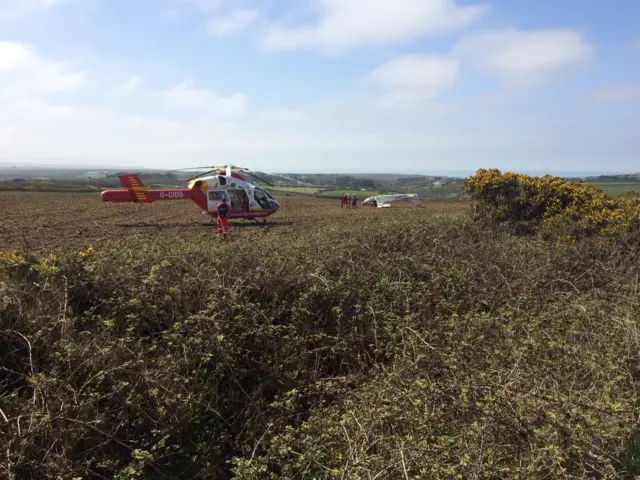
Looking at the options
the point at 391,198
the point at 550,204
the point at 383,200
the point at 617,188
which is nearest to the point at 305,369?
the point at 550,204

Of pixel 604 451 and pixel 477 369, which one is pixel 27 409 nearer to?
pixel 477 369

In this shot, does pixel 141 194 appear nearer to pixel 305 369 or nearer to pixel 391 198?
pixel 305 369

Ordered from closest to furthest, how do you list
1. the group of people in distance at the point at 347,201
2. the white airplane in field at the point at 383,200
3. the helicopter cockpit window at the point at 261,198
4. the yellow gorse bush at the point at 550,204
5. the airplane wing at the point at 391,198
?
the yellow gorse bush at the point at 550,204
the helicopter cockpit window at the point at 261,198
the group of people in distance at the point at 347,201
the white airplane in field at the point at 383,200
the airplane wing at the point at 391,198

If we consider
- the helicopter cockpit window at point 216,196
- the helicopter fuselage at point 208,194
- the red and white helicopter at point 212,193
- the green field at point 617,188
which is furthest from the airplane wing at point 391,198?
the helicopter cockpit window at point 216,196

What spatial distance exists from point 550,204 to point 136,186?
1871 cm

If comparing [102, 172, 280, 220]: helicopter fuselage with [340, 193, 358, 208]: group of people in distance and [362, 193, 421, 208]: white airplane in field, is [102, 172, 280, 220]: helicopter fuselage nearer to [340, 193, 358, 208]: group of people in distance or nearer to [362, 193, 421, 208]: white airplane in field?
[340, 193, 358, 208]: group of people in distance

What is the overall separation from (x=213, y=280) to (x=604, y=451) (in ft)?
16.6

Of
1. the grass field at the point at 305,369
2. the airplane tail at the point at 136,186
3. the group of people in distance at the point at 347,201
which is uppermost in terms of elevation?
the airplane tail at the point at 136,186

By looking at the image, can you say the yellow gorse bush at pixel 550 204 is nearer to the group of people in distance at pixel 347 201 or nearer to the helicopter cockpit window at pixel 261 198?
the helicopter cockpit window at pixel 261 198

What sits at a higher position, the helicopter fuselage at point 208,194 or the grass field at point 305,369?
the helicopter fuselage at point 208,194

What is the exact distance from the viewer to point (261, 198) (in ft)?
63.6

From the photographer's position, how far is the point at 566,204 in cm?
1197

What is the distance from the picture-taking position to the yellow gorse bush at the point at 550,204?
33.5 feet

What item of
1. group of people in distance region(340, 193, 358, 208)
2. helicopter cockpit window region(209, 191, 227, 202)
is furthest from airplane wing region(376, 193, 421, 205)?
helicopter cockpit window region(209, 191, 227, 202)
